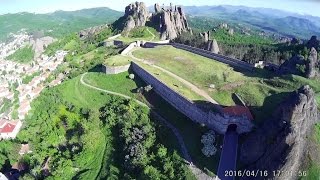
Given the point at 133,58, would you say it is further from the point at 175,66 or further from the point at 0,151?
the point at 0,151

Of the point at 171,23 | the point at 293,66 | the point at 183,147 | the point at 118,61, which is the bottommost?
the point at 183,147

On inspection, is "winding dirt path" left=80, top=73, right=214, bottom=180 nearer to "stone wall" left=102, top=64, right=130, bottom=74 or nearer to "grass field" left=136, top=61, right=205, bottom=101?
"grass field" left=136, top=61, right=205, bottom=101

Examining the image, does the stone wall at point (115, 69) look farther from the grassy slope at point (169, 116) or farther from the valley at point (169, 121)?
the grassy slope at point (169, 116)

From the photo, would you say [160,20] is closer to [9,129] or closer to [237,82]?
[9,129]

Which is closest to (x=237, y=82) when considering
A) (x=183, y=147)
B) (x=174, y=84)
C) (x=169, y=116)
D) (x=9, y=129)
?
(x=174, y=84)

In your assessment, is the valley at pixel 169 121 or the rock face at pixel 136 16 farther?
the rock face at pixel 136 16

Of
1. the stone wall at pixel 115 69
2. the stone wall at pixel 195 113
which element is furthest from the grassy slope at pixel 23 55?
the stone wall at pixel 195 113

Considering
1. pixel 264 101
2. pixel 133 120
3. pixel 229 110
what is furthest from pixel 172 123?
pixel 264 101
